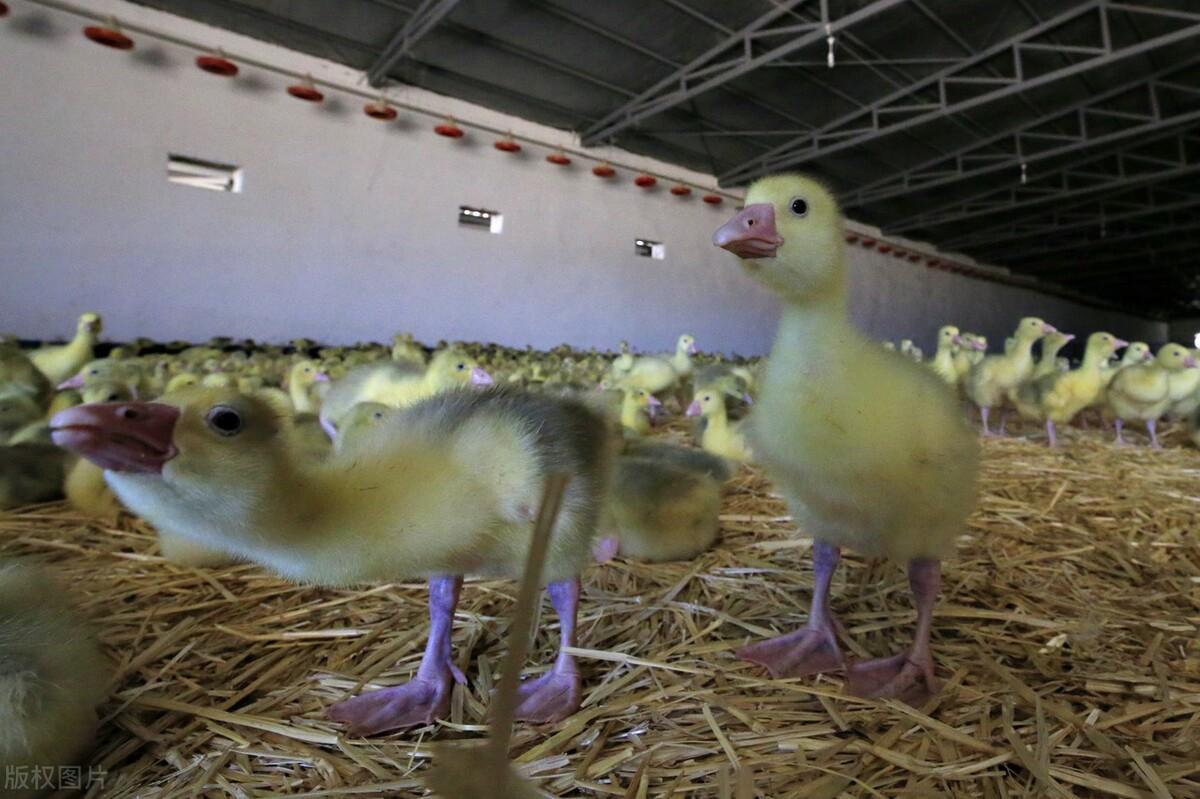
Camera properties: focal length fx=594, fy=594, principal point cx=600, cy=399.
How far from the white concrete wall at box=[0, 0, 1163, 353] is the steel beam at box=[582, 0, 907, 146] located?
4.52 feet

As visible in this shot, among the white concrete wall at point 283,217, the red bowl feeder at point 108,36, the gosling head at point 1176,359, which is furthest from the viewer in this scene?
the white concrete wall at point 283,217

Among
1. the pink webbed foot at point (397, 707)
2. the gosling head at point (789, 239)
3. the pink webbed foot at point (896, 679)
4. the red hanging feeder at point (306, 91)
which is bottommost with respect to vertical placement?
the pink webbed foot at point (397, 707)

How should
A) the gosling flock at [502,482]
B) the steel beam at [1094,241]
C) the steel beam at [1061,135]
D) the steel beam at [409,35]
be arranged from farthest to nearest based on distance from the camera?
the steel beam at [1094,241] < the steel beam at [1061,135] < the steel beam at [409,35] < the gosling flock at [502,482]

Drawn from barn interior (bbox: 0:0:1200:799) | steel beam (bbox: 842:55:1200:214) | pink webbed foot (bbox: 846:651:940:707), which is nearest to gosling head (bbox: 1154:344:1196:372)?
barn interior (bbox: 0:0:1200:799)

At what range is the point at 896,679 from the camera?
43.8 inches

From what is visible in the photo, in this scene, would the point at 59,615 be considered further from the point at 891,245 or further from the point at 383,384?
the point at 891,245

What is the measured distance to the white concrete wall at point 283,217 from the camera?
5133mm

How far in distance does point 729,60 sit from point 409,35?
340 cm

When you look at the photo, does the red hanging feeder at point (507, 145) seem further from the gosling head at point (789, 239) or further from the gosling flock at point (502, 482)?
the gosling head at point (789, 239)

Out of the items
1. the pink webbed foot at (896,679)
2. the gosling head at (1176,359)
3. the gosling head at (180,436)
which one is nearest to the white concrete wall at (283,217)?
the gosling head at (1176,359)

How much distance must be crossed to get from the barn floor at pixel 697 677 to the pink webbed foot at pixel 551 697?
29 millimetres

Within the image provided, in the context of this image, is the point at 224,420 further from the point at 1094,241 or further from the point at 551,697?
the point at 1094,241

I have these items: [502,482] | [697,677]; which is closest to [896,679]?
[697,677]

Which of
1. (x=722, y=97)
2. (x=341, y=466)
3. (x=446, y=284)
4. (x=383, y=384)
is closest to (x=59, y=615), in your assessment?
(x=341, y=466)
